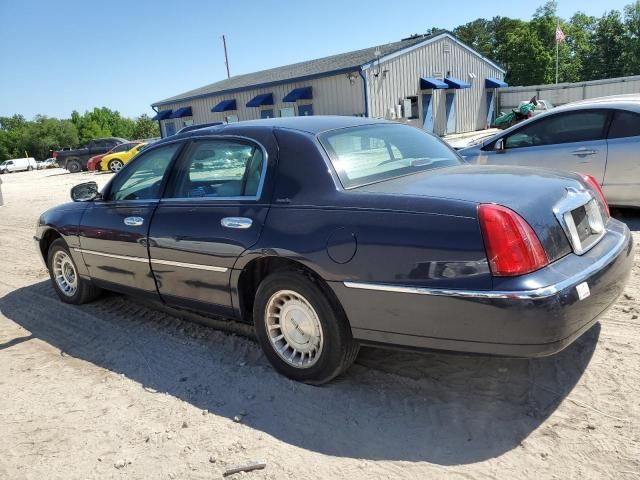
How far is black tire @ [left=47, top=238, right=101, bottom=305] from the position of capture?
502 centimetres

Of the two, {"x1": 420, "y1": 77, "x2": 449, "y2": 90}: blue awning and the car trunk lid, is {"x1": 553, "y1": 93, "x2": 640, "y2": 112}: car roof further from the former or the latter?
{"x1": 420, "y1": 77, "x2": 449, "y2": 90}: blue awning

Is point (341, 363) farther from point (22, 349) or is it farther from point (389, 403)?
point (22, 349)

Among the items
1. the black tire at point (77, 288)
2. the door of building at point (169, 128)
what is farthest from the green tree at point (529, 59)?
the black tire at point (77, 288)

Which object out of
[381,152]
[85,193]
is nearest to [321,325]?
[381,152]

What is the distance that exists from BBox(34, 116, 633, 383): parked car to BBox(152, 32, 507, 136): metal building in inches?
730

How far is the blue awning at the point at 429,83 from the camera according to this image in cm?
2473

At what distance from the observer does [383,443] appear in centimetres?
266

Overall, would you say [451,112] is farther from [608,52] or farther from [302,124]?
[608,52]

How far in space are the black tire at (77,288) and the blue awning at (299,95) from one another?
19364 mm

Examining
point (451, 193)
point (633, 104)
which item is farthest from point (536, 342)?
point (633, 104)

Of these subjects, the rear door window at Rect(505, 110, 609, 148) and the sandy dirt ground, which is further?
the rear door window at Rect(505, 110, 609, 148)

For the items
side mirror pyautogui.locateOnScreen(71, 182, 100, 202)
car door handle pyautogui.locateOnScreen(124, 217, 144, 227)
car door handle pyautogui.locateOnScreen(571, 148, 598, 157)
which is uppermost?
side mirror pyautogui.locateOnScreen(71, 182, 100, 202)

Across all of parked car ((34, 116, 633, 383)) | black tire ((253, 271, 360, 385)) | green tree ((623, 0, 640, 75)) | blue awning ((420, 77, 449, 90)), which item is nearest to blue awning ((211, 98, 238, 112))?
blue awning ((420, 77, 449, 90))

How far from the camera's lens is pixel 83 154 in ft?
101
